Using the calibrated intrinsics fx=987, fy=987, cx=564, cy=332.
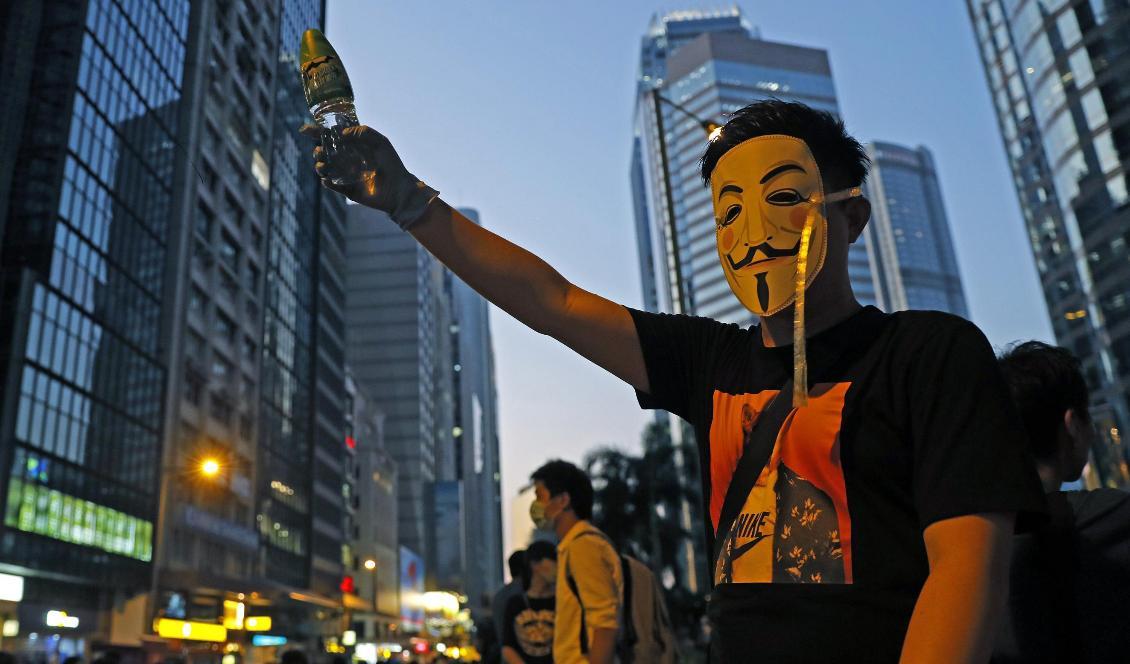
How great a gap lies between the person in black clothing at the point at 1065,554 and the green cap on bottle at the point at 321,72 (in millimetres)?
1900

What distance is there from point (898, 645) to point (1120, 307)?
60.6 meters

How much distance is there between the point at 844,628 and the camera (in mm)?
1529

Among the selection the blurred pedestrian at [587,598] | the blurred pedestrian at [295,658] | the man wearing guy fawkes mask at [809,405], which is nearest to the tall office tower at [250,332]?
the blurred pedestrian at [295,658]

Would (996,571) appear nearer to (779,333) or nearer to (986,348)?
(986,348)

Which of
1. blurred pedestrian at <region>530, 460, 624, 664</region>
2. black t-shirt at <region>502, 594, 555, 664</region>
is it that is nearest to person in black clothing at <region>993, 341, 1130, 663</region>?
blurred pedestrian at <region>530, 460, 624, 664</region>

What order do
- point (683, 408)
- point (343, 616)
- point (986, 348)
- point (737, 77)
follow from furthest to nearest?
point (737, 77) < point (343, 616) < point (683, 408) < point (986, 348)

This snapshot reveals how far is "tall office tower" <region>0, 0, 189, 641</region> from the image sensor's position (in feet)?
109

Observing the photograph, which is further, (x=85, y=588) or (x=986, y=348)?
(x=85, y=588)

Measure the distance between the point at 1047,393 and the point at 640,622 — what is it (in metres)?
2.43

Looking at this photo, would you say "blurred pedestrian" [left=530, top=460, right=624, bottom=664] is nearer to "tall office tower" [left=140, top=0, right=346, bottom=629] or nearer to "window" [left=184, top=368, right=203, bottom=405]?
"tall office tower" [left=140, top=0, right=346, bottom=629]

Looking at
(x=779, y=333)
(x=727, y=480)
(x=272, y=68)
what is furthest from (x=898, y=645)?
(x=272, y=68)

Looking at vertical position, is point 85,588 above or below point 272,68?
below

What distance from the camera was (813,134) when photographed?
1989 millimetres

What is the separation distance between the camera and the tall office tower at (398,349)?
12344 centimetres
